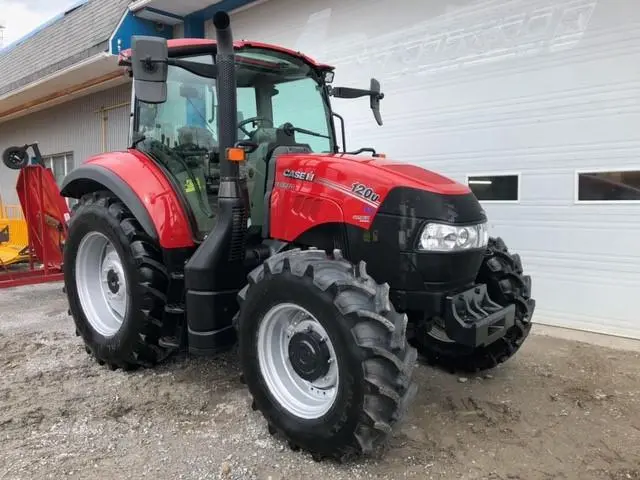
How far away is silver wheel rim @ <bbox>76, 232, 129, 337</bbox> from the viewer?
13.6ft

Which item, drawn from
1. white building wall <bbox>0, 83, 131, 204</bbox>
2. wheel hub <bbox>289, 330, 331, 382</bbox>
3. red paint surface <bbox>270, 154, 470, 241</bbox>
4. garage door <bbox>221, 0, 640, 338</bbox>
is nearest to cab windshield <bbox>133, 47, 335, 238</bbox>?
red paint surface <bbox>270, 154, 470, 241</bbox>

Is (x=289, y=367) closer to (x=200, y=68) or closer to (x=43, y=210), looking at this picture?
(x=200, y=68)

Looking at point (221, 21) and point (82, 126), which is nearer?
point (221, 21)

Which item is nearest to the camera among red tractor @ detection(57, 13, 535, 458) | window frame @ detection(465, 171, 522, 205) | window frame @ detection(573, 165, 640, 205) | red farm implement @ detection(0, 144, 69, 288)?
red tractor @ detection(57, 13, 535, 458)

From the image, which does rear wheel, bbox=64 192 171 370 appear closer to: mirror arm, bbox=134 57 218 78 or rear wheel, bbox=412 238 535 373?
mirror arm, bbox=134 57 218 78

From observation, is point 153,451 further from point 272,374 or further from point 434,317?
point 434,317

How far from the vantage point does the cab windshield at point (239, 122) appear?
3.62 m

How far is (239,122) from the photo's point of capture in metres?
3.61

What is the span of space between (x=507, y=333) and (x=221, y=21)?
2.74 metres

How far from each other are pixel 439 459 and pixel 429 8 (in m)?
5.13

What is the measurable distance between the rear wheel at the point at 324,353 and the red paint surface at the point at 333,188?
0.28 meters

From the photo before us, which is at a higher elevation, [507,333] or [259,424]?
[507,333]

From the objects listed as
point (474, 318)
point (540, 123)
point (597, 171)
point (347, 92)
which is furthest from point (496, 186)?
point (474, 318)

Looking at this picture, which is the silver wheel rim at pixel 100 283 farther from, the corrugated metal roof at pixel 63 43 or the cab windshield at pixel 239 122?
the corrugated metal roof at pixel 63 43
